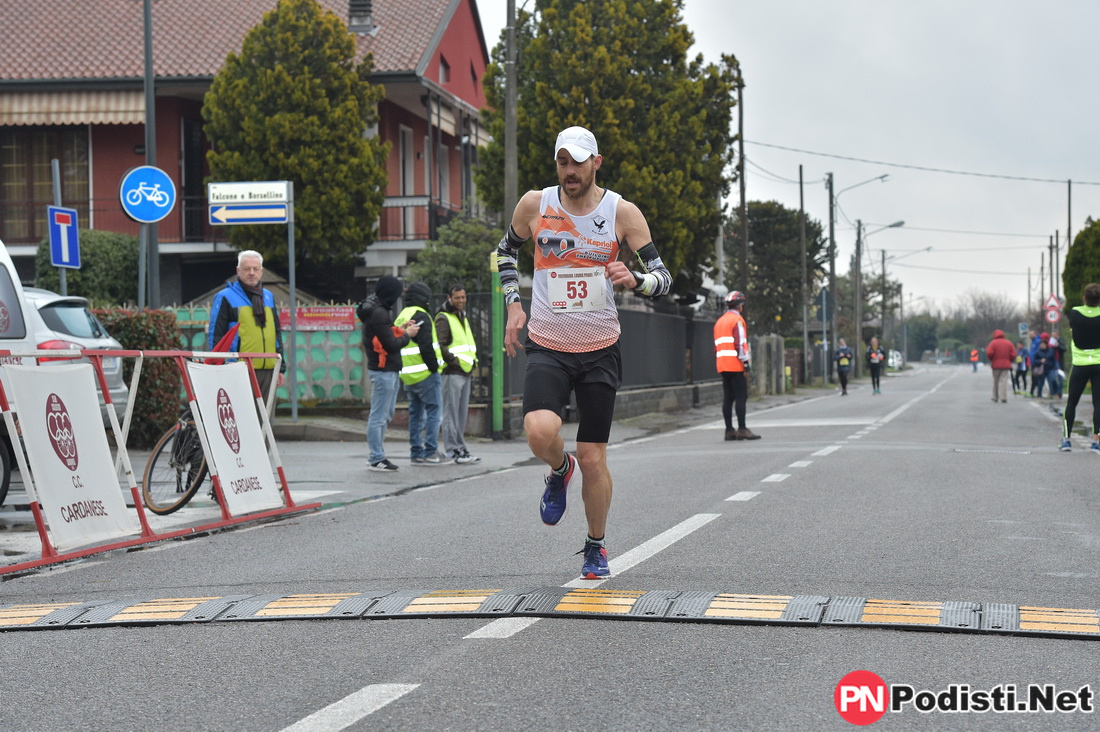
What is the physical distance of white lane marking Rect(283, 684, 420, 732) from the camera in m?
4.04

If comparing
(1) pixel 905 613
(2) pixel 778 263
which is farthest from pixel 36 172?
(2) pixel 778 263

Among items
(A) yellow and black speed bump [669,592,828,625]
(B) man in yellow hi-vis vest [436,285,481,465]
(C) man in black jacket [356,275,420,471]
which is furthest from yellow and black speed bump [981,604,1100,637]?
(B) man in yellow hi-vis vest [436,285,481,465]

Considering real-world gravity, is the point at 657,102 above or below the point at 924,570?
above

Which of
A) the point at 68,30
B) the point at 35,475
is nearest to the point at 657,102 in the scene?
the point at 68,30

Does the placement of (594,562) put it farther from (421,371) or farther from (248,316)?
(421,371)

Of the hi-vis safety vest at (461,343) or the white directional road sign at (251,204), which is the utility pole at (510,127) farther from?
the hi-vis safety vest at (461,343)

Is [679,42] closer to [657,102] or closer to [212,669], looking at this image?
[657,102]

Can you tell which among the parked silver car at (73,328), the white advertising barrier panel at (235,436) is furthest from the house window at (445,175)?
the white advertising barrier panel at (235,436)

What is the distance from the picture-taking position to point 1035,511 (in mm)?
9328

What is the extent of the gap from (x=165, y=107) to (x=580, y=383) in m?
27.7

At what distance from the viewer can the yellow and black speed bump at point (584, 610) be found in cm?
545

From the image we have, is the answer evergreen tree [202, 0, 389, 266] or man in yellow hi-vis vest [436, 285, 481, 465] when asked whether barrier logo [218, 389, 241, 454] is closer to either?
man in yellow hi-vis vest [436, 285, 481, 465]

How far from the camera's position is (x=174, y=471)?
9.95 metres

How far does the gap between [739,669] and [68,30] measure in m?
31.7
